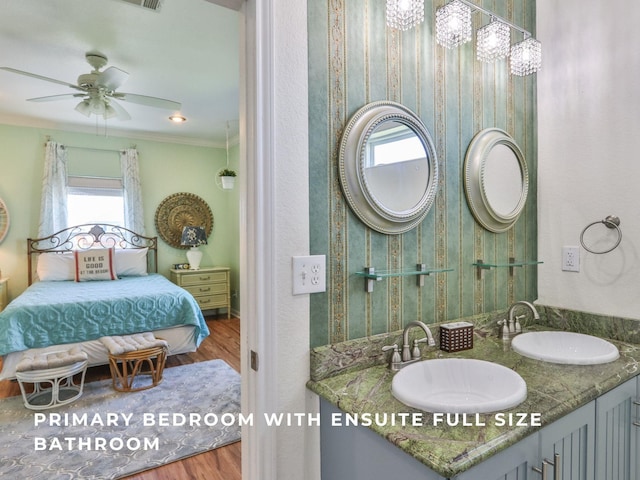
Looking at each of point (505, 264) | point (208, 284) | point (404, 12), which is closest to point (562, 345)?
point (505, 264)

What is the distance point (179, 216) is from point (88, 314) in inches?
Answer: 100

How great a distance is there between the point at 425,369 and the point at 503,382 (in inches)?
9.6

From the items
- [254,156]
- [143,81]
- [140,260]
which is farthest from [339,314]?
[140,260]

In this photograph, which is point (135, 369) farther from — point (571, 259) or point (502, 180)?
point (571, 259)

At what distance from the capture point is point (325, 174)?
122cm

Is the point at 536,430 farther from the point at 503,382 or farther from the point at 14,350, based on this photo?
the point at 14,350

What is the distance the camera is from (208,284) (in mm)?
5227

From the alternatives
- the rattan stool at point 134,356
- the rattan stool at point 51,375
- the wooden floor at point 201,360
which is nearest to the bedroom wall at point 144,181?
the wooden floor at point 201,360

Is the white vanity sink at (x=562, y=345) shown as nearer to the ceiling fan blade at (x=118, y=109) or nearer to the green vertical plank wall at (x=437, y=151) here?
the green vertical plank wall at (x=437, y=151)

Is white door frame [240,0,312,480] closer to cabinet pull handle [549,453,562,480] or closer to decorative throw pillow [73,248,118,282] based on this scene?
cabinet pull handle [549,453,562,480]

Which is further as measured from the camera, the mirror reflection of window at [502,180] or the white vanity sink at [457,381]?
the mirror reflection of window at [502,180]

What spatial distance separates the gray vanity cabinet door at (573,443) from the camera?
99 cm

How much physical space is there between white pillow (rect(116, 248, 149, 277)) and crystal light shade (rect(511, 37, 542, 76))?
4.63 meters

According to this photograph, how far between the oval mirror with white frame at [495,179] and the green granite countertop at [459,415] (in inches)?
22.8
